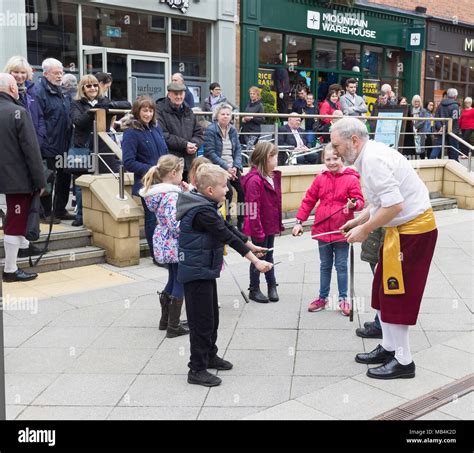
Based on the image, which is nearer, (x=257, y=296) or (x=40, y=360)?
(x=40, y=360)

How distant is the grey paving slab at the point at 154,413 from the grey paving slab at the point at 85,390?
0.49 feet

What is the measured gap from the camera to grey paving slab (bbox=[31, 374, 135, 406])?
4.30m

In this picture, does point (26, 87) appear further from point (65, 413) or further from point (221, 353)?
point (65, 413)

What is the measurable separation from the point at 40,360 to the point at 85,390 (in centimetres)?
75

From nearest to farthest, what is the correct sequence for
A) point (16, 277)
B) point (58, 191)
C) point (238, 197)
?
1. point (16, 277)
2. point (58, 191)
3. point (238, 197)

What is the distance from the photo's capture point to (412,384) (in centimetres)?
460

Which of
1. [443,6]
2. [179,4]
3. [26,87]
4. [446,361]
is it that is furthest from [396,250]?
[443,6]

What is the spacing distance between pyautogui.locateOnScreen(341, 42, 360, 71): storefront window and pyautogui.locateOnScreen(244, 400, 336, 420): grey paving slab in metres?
15.9

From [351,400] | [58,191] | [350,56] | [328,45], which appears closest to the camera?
[351,400]

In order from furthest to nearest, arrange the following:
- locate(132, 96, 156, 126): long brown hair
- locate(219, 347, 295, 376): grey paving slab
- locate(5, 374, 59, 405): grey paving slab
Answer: locate(132, 96, 156, 126): long brown hair → locate(219, 347, 295, 376): grey paving slab → locate(5, 374, 59, 405): grey paving slab

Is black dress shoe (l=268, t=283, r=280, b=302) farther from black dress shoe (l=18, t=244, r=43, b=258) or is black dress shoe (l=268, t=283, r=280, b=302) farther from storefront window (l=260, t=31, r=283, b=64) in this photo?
storefront window (l=260, t=31, r=283, b=64)

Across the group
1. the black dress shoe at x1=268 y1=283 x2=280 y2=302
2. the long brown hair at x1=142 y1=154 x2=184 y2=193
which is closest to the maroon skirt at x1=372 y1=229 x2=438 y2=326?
the long brown hair at x1=142 y1=154 x2=184 y2=193

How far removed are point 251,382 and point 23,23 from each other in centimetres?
894

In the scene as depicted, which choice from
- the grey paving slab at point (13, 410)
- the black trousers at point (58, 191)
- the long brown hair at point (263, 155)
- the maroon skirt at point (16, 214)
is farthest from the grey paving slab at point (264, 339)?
the black trousers at point (58, 191)
